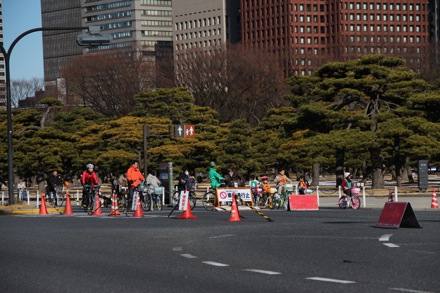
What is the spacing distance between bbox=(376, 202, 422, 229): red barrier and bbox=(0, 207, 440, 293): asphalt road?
0.88 feet

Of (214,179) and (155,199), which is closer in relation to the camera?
(214,179)

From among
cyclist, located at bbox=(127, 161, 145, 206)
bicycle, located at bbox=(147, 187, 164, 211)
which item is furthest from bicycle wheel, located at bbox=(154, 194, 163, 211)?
cyclist, located at bbox=(127, 161, 145, 206)

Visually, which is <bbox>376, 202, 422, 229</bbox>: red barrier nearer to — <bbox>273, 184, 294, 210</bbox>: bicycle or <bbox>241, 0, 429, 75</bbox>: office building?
→ <bbox>273, 184, 294, 210</bbox>: bicycle

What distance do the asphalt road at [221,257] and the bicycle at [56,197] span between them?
18.6 m

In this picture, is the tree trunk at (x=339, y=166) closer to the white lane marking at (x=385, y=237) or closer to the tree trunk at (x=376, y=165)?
the tree trunk at (x=376, y=165)

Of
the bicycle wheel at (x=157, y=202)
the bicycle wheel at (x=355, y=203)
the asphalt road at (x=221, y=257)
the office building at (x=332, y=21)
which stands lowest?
the asphalt road at (x=221, y=257)

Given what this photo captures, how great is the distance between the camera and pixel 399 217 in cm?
2305

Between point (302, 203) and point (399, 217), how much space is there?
1443 centimetres

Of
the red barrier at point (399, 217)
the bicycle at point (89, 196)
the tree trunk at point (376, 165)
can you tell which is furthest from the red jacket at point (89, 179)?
the tree trunk at point (376, 165)

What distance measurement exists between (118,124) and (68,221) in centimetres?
4666

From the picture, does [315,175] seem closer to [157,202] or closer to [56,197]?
[56,197]

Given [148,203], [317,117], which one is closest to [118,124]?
[317,117]

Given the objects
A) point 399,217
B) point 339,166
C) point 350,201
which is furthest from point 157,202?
point 339,166

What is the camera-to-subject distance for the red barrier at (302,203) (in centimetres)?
3700
